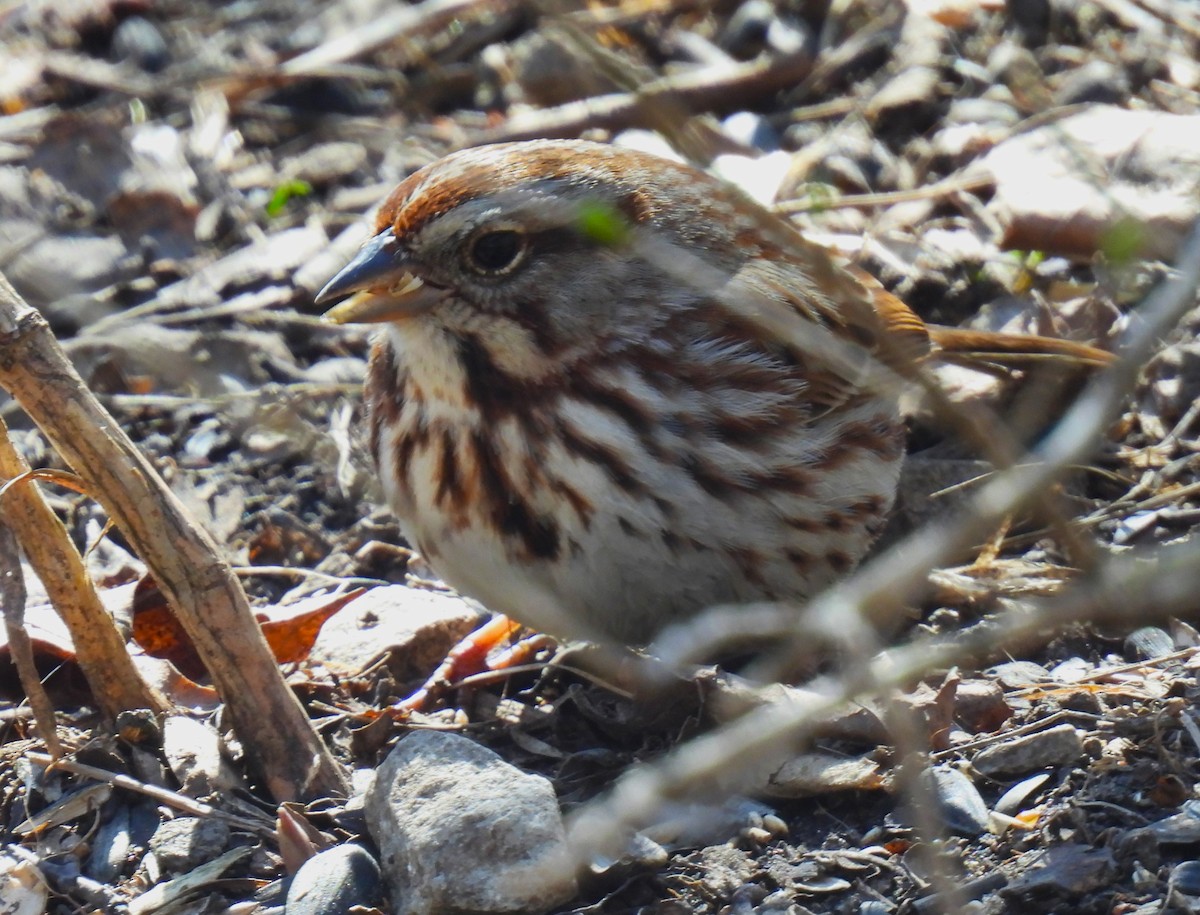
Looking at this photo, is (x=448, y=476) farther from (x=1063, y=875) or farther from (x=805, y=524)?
(x=1063, y=875)

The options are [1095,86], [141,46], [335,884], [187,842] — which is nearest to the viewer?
[335,884]

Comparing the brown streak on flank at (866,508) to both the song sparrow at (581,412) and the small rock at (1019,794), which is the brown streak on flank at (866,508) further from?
the small rock at (1019,794)

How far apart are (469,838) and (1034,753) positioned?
1054mm

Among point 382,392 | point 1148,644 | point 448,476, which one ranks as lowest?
point 1148,644

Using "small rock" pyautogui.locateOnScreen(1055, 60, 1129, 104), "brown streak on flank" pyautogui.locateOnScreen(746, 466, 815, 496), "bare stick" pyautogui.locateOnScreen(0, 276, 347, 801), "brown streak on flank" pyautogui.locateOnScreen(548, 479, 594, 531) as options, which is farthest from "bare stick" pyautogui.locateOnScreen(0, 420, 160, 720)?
"small rock" pyautogui.locateOnScreen(1055, 60, 1129, 104)

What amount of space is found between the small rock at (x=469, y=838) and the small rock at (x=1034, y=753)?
0.81 meters

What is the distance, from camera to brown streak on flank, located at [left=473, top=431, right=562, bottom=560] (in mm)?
3447

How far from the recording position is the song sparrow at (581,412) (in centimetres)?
343

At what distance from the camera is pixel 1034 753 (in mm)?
3133

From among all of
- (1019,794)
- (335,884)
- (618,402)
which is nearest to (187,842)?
(335,884)

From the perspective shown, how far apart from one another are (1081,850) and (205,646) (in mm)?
1589

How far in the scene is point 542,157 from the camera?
11.9 ft

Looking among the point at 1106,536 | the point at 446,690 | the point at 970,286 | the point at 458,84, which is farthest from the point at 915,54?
the point at 446,690

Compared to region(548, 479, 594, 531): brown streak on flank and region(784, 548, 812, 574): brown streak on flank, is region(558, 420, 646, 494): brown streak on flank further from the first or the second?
region(784, 548, 812, 574): brown streak on flank
